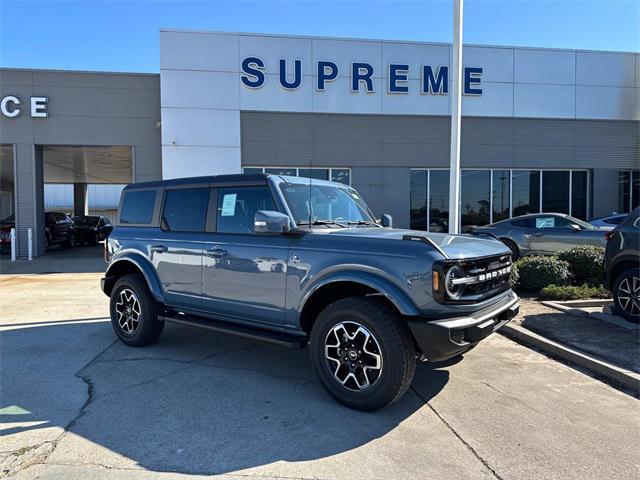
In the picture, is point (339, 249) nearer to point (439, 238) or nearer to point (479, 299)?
point (439, 238)

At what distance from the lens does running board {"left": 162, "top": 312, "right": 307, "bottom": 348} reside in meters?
4.25

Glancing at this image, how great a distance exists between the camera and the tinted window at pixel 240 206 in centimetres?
468

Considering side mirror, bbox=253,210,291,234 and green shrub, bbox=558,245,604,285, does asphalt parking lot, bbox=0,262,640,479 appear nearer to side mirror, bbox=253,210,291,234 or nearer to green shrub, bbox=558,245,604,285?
side mirror, bbox=253,210,291,234

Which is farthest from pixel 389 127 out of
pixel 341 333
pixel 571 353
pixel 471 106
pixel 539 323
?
pixel 341 333

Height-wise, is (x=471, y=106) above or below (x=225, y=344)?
above

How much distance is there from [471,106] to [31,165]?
1552 centimetres

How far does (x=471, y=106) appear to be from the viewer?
1647 centimetres

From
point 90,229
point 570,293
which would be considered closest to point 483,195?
point 570,293

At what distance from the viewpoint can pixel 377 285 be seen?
3.77 metres

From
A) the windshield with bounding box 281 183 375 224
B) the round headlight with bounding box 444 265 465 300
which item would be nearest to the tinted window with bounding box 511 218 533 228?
the windshield with bounding box 281 183 375 224

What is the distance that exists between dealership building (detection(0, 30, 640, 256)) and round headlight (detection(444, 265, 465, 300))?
12489 mm

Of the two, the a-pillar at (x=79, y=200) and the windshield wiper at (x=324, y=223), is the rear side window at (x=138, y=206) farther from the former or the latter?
the a-pillar at (x=79, y=200)

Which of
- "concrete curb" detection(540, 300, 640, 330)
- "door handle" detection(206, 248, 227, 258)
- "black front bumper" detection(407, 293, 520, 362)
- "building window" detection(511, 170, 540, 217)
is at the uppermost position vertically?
"building window" detection(511, 170, 540, 217)

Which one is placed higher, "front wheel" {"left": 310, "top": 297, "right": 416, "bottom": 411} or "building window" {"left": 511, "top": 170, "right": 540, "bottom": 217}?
"building window" {"left": 511, "top": 170, "right": 540, "bottom": 217}
